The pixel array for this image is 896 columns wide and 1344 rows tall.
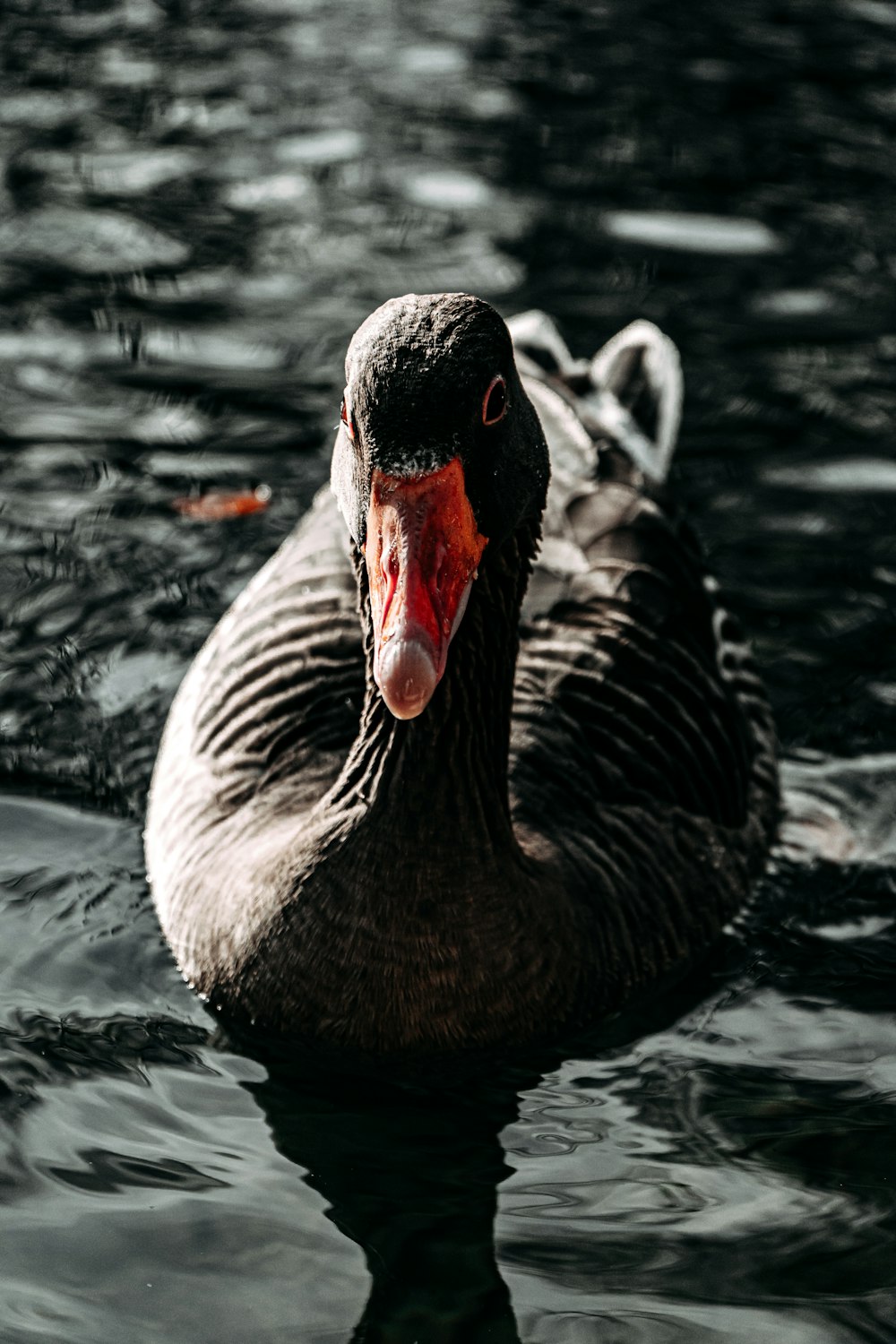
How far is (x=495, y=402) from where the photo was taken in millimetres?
5617

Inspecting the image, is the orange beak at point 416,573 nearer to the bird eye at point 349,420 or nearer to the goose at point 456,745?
the goose at point 456,745

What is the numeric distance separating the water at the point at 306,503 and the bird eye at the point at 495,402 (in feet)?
7.56

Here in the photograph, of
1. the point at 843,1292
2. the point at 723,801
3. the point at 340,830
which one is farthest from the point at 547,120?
the point at 843,1292

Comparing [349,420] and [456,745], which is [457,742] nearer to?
[456,745]

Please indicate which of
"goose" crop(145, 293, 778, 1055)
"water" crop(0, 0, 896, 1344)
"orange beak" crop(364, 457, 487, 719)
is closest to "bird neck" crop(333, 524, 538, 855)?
"goose" crop(145, 293, 778, 1055)

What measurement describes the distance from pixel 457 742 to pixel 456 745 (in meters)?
0.01

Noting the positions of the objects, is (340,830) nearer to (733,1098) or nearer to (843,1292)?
(733,1098)

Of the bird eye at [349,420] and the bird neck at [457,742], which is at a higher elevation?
the bird eye at [349,420]

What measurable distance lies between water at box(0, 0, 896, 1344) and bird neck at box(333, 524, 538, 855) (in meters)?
0.95

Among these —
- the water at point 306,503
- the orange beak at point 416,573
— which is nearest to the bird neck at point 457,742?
the orange beak at point 416,573

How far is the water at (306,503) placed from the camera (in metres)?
5.77

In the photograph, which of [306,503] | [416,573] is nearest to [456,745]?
[416,573]

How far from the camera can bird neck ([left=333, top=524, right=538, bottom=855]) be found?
20.2ft

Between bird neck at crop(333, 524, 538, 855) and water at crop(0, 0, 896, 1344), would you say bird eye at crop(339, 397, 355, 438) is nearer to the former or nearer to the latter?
bird neck at crop(333, 524, 538, 855)
